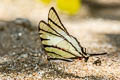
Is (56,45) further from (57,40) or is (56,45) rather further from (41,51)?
(41,51)

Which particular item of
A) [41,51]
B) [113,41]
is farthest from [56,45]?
[113,41]

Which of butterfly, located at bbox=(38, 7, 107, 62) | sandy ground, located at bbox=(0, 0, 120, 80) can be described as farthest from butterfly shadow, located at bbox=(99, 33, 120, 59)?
butterfly, located at bbox=(38, 7, 107, 62)

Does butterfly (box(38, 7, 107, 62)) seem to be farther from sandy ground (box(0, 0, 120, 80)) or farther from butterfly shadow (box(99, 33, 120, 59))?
butterfly shadow (box(99, 33, 120, 59))

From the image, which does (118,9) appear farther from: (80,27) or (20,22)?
(20,22)

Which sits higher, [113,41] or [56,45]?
[113,41]

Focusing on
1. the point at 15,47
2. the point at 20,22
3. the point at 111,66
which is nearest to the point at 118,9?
the point at 20,22

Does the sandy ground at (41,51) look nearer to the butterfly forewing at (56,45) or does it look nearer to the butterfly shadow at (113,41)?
the butterfly shadow at (113,41)
